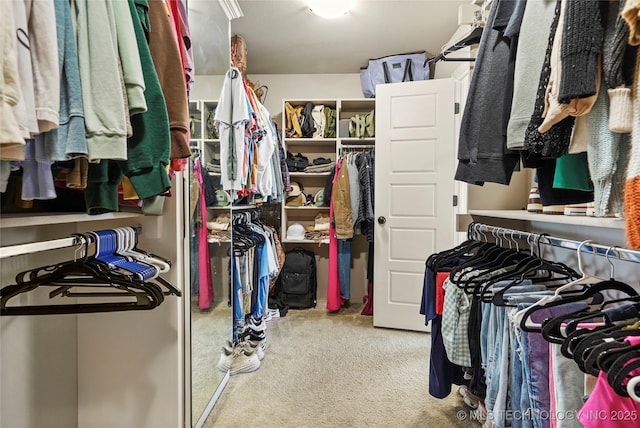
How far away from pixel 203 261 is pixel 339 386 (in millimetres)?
1063

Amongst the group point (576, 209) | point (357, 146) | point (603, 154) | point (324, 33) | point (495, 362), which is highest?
point (324, 33)

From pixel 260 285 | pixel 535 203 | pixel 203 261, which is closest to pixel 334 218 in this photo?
pixel 260 285

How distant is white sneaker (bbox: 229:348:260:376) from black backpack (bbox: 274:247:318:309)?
44.3 inches

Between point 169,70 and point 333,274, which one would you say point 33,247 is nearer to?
point 169,70

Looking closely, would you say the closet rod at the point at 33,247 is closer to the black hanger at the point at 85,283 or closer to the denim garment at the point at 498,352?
the black hanger at the point at 85,283

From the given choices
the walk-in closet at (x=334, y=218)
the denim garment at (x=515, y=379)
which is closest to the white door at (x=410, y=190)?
the walk-in closet at (x=334, y=218)

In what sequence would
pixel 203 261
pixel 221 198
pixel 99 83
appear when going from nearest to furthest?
1. pixel 99 83
2. pixel 203 261
3. pixel 221 198

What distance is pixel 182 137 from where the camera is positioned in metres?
1.02

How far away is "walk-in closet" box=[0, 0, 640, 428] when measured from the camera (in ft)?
2.29

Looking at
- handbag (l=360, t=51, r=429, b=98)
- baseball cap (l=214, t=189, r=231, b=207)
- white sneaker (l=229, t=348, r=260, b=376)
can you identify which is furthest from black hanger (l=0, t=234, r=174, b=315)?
handbag (l=360, t=51, r=429, b=98)

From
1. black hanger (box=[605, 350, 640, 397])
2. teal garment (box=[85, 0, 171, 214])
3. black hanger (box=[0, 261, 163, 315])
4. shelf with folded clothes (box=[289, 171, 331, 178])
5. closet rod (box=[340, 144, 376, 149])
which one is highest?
closet rod (box=[340, 144, 376, 149])

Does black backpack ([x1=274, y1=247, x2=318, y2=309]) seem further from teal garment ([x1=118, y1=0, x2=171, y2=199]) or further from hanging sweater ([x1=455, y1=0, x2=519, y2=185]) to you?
teal garment ([x1=118, y1=0, x2=171, y2=199])

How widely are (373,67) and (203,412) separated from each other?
3.04m

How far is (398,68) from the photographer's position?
3.19 m
